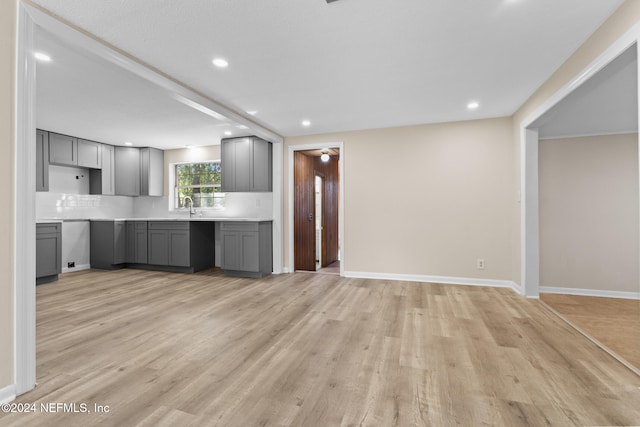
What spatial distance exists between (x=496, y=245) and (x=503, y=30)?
2.96 meters

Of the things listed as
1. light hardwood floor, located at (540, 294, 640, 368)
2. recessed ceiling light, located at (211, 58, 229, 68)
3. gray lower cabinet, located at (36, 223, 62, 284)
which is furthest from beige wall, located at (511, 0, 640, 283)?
gray lower cabinet, located at (36, 223, 62, 284)

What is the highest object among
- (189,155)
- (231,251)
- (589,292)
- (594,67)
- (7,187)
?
(189,155)

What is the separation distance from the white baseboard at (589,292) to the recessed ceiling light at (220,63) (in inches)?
201

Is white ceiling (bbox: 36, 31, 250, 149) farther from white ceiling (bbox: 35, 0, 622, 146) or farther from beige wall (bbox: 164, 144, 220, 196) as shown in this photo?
beige wall (bbox: 164, 144, 220, 196)

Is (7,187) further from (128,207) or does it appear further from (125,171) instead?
(128,207)

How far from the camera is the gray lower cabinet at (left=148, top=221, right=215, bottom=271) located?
5222 mm

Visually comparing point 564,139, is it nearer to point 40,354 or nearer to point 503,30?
point 503,30

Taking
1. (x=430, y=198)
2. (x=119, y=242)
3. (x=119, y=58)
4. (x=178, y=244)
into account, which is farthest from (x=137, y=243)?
(x=430, y=198)

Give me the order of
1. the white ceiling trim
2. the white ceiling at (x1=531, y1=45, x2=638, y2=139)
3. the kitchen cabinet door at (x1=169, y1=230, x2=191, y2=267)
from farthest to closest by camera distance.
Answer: the kitchen cabinet door at (x1=169, y1=230, x2=191, y2=267) < the white ceiling at (x1=531, y1=45, x2=638, y2=139) < the white ceiling trim

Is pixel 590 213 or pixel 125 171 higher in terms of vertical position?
pixel 125 171

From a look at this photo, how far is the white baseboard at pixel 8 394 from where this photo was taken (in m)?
1.59

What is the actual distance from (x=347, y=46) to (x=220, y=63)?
3.87ft

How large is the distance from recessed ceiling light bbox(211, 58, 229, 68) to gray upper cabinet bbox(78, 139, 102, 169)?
4.28m

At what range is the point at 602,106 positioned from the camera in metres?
3.28
